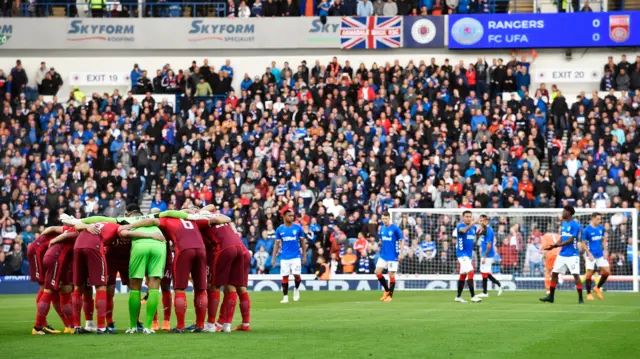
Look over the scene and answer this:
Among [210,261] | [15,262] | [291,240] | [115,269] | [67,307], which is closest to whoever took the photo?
[210,261]

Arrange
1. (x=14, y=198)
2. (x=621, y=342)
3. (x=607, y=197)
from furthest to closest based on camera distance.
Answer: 1. (x=14, y=198)
2. (x=607, y=197)
3. (x=621, y=342)

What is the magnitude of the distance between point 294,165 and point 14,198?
10.2 meters

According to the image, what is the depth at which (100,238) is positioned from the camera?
17.5 meters

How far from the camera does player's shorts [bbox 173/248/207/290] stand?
55.6ft

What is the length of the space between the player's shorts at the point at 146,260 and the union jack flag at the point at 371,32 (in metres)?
31.6

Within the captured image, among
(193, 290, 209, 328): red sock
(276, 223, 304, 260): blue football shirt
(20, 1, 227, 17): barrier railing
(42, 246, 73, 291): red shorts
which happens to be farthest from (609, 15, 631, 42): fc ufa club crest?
(42, 246, 73, 291): red shorts

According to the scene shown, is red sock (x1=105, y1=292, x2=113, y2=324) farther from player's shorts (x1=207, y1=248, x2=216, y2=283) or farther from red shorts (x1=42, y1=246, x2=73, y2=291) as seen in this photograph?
player's shorts (x1=207, y1=248, x2=216, y2=283)

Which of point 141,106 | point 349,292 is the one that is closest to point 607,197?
point 349,292

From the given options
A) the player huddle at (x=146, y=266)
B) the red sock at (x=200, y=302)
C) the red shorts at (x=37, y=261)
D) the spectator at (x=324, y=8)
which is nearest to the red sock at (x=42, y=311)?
the player huddle at (x=146, y=266)

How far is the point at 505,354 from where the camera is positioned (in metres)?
13.8

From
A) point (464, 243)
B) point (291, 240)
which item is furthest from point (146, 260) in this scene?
point (464, 243)

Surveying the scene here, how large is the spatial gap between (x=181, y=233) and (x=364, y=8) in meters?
32.1

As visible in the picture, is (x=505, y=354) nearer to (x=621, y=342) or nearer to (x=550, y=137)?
(x=621, y=342)

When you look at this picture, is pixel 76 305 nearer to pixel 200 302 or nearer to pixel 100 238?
pixel 100 238
